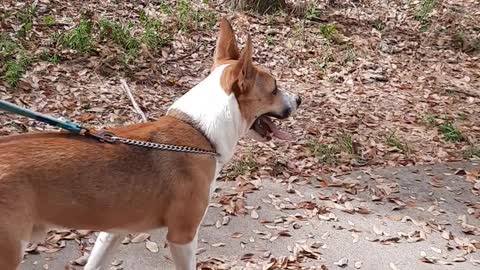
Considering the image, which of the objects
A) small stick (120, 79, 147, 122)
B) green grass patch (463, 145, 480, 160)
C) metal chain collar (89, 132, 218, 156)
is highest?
metal chain collar (89, 132, 218, 156)

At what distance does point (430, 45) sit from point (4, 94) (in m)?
7.04

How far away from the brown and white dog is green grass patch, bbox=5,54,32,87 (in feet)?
11.6

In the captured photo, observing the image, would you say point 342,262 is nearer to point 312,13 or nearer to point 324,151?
point 324,151

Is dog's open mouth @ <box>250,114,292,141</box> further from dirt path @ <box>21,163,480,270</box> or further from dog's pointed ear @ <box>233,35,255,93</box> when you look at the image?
dirt path @ <box>21,163,480,270</box>

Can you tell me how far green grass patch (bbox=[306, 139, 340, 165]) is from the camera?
7.21 m

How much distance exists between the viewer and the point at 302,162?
7.15m

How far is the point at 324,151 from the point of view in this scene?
7324mm

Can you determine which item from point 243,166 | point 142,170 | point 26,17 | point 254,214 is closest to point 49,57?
point 26,17

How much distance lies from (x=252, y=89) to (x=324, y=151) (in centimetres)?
301

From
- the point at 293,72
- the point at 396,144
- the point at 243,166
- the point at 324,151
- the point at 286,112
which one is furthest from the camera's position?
the point at 293,72

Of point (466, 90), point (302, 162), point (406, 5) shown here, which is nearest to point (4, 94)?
point (302, 162)

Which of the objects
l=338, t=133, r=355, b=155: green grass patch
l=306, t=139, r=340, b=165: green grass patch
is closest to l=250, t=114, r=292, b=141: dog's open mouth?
l=306, t=139, r=340, b=165: green grass patch

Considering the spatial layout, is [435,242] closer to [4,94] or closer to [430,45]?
[4,94]

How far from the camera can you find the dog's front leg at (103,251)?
175 inches
